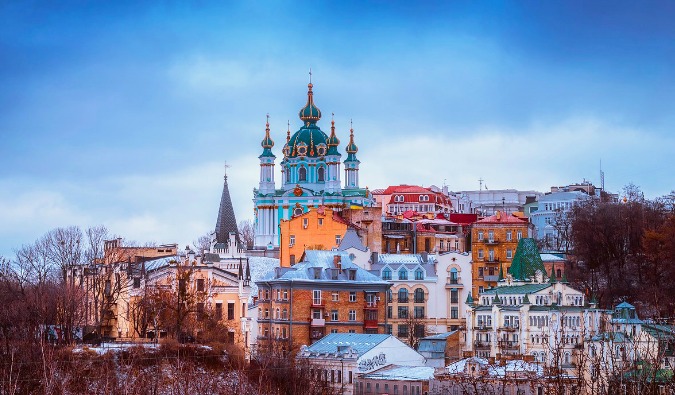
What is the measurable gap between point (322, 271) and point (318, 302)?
1.96 meters

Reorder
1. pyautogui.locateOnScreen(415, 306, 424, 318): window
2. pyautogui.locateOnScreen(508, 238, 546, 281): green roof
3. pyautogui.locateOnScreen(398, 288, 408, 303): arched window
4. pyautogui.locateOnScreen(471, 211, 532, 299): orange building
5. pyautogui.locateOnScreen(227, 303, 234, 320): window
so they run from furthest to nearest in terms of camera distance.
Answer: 1. pyautogui.locateOnScreen(471, 211, 532, 299): orange building
2. pyautogui.locateOnScreen(398, 288, 408, 303): arched window
3. pyautogui.locateOnScreen(415, 306, 424, 318): window
4. pyautogui.locateOnScreen(508, 238, 546, 281): green roof
5. pyautogui.locateOnScreen(227, 303, 234, 320): window

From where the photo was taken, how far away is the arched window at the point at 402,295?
253 feet

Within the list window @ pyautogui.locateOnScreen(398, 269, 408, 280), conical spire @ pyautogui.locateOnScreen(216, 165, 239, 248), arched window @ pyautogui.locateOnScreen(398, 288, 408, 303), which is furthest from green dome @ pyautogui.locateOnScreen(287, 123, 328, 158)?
arched window @ pyautogui.locateOnScreen(398, 288, 408, 303)

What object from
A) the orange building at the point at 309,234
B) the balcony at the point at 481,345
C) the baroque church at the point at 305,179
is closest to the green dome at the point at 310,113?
the baroque church at the point at 305,179

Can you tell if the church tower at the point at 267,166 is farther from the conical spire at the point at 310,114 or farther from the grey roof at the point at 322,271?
the grey roof at the point at 322,271

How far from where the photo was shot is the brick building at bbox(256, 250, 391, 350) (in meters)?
69.3

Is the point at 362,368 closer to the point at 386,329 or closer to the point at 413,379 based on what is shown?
the point at 413,379

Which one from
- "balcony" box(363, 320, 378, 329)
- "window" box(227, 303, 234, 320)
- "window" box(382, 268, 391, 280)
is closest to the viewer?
"balcony" box(363, 320, 378, 329)

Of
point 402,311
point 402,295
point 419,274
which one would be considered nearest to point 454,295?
point 419,274

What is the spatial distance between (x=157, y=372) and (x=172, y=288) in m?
19.3

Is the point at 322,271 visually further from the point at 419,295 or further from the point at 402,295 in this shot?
the point at 419,295

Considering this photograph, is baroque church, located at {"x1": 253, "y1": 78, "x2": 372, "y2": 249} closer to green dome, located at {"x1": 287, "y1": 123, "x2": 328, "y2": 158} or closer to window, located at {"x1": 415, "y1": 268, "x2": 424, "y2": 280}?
green dome, located at {"x1": 287, "y1": 123, "x2": 328, "y2": 158}

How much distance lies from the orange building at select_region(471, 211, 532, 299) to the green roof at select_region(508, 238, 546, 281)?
423 centimetres

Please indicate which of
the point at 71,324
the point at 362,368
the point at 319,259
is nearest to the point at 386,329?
the point at 319,259
